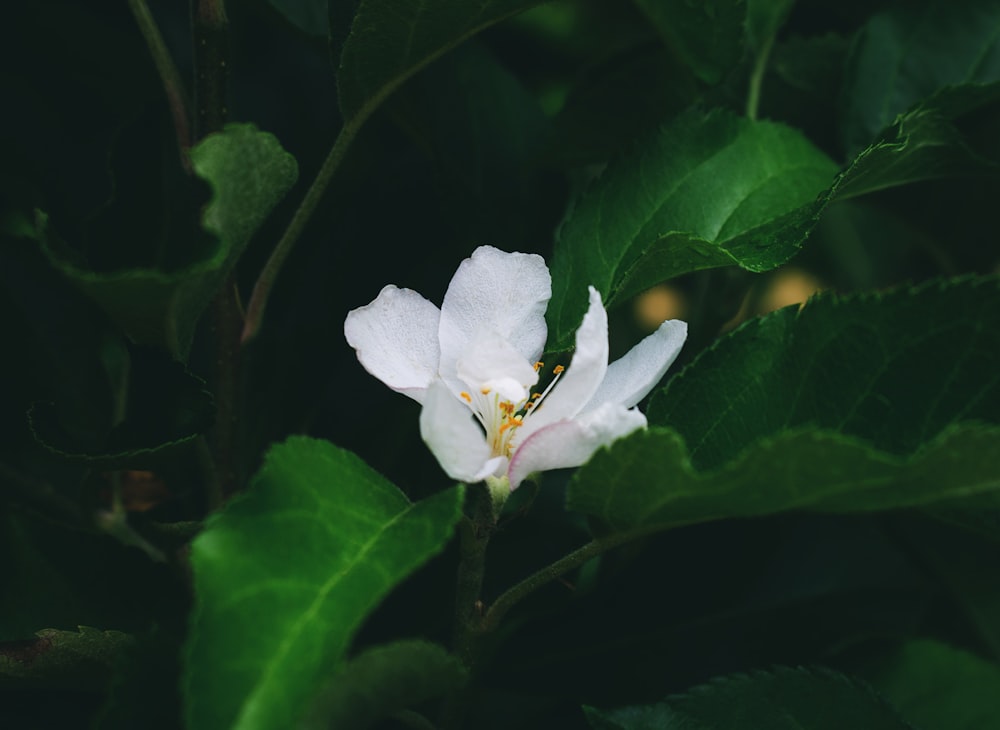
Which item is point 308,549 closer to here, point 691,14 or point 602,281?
point 602,281

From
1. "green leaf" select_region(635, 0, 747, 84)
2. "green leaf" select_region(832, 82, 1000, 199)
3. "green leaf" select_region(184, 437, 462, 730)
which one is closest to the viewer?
"green leaf" select_region(184, 437, 462, 730)

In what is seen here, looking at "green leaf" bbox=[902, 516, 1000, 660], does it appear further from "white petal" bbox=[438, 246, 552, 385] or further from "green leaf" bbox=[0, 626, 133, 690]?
"green leaf" bbox=[0, 626, 133, 690]

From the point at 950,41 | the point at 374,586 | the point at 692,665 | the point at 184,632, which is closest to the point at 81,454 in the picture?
the point at 184,632

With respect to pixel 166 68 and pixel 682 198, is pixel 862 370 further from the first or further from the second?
pixel 166 68

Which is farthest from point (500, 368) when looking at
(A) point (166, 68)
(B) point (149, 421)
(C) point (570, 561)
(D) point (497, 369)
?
(A) point (166, 68)

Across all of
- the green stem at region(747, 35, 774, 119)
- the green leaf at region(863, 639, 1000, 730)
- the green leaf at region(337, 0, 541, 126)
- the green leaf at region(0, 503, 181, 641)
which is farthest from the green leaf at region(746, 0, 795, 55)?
the green leaf at region(0, 503, 181, 641)

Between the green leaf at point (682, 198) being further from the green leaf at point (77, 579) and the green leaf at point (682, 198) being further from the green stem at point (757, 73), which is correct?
the green leaf at point (77, 579)

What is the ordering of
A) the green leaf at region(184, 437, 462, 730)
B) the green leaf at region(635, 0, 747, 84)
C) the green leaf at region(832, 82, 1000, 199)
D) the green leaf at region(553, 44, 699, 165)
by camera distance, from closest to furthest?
the green leaf at region(184, 437, 462, 730), the green leaf at region(832, 82, 1000, 199), the green leaf at region(635, 0, 747, 84), the green leaf at region(553, 44, 699, 165)

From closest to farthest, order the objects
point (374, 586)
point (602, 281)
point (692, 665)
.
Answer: point (374, 586)
point (602, 281)
point (692, 665)
